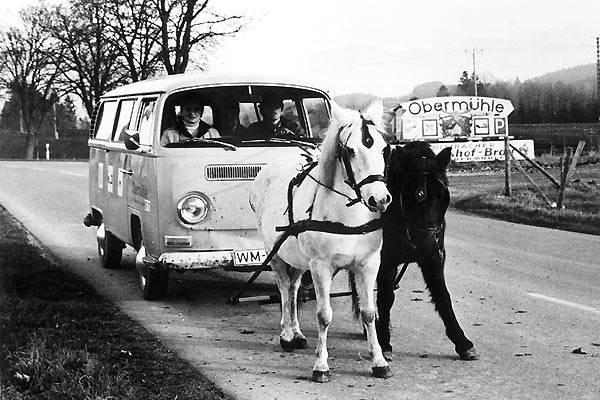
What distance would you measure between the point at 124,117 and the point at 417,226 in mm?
5605

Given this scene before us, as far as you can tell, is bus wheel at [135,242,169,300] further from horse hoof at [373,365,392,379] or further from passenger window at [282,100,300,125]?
horse hoof at [373,365,392,379]

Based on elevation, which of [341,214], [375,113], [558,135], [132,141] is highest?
[375,113]

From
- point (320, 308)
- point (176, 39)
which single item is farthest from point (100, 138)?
point (176, 39)

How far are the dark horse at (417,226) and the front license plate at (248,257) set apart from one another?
2.28m

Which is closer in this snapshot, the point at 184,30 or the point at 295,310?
the point at 295,310

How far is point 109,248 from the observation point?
38.3ft

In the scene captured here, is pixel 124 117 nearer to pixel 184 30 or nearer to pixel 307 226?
pixel 307 226

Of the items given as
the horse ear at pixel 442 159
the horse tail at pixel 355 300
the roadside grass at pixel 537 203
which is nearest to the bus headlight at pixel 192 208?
the horse tail at pixel 355 300

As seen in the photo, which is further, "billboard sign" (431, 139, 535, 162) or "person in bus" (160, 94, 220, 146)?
"billboard sign" (431, 139, 535, 162)

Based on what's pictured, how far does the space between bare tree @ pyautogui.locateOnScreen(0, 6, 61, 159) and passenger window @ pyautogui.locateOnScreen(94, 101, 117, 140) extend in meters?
1.68

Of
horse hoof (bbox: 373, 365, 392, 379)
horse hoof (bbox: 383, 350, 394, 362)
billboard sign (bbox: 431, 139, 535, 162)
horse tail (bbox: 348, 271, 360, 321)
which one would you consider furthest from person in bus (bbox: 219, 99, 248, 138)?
billboard sign (bbox: 431, 139, 535, 162)

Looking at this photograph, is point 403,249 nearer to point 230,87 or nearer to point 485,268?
point 230,87

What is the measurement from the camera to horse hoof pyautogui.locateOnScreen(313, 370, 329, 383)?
6105 mm

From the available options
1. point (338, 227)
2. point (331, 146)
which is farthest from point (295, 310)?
point (331, 146)
